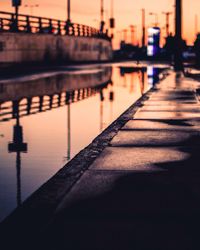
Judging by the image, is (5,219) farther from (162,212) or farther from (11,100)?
(11,100)

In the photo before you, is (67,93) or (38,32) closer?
(67,93)

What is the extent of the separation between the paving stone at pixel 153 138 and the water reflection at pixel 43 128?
0.60 m

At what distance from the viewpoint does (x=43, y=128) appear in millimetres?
10703

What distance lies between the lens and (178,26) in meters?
37.3

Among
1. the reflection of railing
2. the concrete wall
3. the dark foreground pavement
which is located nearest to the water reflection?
the reflection of railing

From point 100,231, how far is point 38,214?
653 millimetres

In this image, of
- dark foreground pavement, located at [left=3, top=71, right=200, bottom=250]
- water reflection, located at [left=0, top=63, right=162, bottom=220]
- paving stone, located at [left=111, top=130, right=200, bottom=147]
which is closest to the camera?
dark foreground pavement, located at [left=3, top=71, right=200, bottom=250]

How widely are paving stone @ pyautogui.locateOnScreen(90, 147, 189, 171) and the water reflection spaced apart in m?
0.56

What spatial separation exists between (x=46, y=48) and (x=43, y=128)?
37733 mm

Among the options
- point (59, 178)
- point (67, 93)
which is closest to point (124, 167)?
point (59, 178)

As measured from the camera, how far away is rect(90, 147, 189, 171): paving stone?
659 cm

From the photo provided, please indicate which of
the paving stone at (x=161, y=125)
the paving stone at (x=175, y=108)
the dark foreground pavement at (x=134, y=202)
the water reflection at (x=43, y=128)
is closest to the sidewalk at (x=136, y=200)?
the dark foreground pavement at (x=134, y=202)

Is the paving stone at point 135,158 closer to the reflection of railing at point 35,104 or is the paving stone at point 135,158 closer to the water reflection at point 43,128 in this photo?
the water reflection at point 43,128

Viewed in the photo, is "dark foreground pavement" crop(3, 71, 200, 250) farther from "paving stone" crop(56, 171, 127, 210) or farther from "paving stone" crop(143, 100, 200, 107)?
"paving stone" crop(143, 100, 200, 107)
